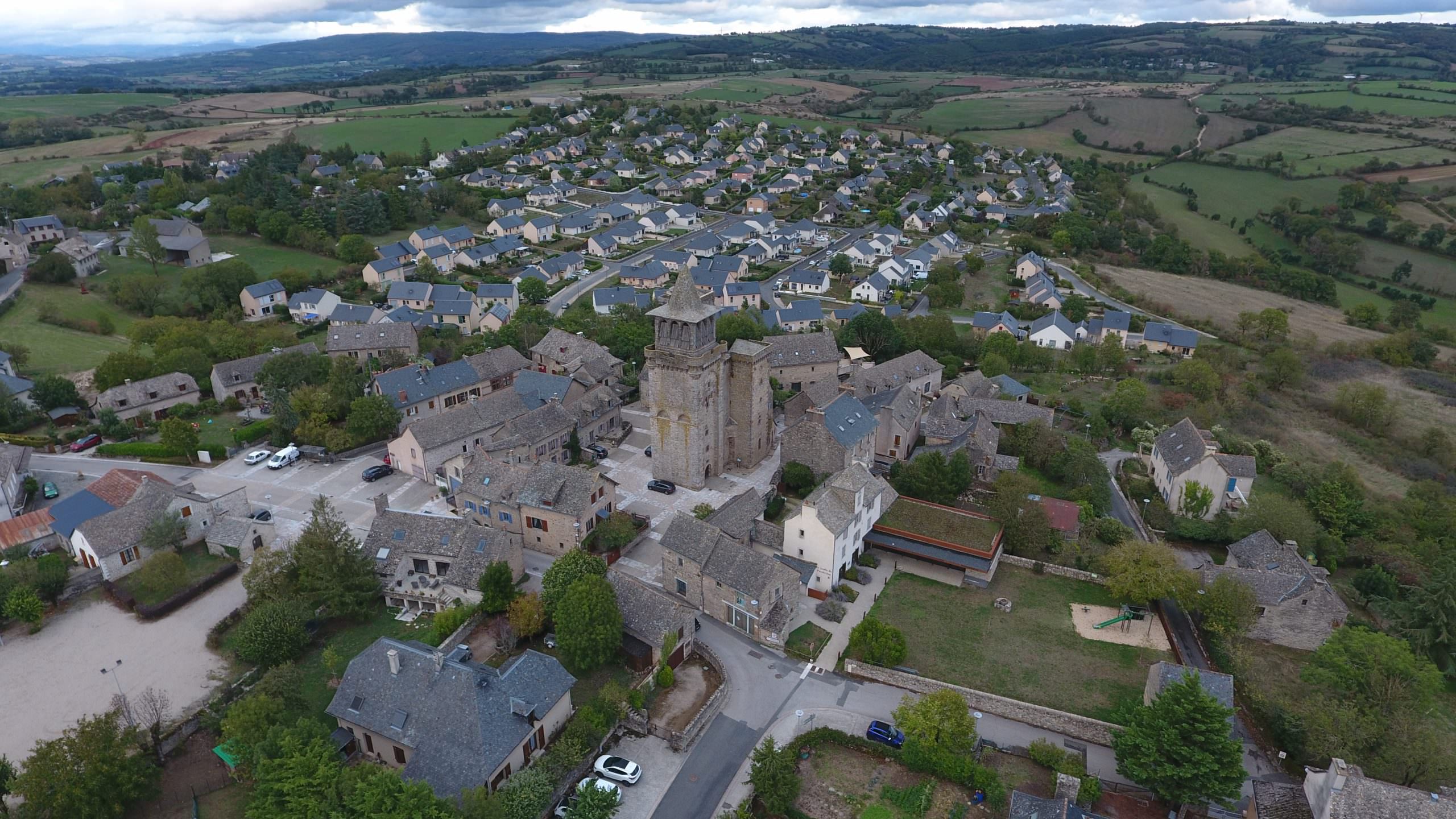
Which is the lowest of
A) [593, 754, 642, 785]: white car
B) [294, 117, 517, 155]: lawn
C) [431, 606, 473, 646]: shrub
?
[593, 754, 642, 785]: white car

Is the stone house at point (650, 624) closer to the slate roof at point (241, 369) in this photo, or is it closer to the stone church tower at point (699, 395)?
the stone church tower at point (699, 395)

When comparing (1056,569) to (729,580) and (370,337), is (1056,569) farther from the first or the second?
(370,337)

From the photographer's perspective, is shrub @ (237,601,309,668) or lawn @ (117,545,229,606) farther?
lawn @ (117,545,229,606)

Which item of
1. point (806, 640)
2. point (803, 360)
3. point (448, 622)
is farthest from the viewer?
point (803, 360)

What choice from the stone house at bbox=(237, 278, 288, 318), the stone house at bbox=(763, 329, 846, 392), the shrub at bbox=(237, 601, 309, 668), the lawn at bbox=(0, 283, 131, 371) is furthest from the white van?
the stone house at bbox=(237, 278, 288, 318)

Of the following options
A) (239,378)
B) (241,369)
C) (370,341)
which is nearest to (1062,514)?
(370,341)

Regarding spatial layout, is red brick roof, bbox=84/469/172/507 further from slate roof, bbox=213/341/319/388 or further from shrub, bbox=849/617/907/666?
shrub, bbox=849/617/907/666

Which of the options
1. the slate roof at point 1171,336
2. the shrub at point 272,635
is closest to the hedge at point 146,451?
the shrub at point 272,635

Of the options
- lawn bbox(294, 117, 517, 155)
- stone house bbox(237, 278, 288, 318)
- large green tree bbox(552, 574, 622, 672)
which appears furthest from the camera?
lawn bbox(294, 117, 517, 155)
